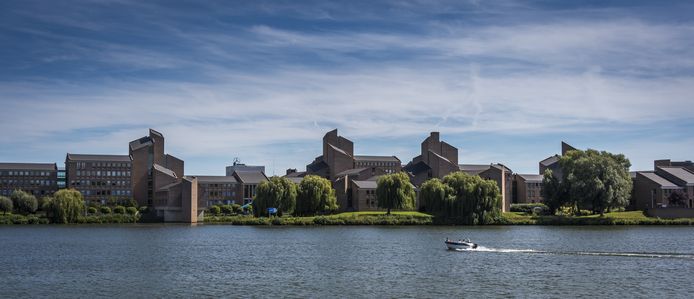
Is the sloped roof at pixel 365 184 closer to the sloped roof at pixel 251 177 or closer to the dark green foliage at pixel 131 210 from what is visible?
the sloped roof at pixel 251 177

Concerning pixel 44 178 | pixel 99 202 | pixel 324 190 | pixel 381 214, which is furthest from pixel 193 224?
pixel 44 178

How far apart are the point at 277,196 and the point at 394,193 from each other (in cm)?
1692

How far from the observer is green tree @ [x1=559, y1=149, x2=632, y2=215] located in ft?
354

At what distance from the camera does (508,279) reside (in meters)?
46.3

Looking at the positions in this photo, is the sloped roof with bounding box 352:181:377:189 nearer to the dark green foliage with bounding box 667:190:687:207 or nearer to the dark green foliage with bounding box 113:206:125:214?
the dark green foliage with bounding box 113:206:125:214

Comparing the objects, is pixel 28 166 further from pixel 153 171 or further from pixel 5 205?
pixel 5 205

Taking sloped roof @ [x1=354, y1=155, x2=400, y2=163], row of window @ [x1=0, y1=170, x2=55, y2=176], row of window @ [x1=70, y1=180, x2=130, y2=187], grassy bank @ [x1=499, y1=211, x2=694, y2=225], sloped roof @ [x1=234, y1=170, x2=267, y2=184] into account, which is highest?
sloped roof @ [x1=354, y1=155, x2=400, y2=163]

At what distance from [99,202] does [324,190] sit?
52814 mm

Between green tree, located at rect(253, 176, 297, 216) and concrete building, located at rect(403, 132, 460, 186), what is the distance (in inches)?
1351

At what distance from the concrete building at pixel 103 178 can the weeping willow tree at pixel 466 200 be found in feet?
223

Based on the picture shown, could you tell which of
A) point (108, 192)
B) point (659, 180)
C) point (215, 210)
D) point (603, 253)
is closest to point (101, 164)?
point (108, 192)

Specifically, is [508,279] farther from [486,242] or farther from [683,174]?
[683,174]

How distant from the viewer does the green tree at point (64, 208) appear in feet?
380

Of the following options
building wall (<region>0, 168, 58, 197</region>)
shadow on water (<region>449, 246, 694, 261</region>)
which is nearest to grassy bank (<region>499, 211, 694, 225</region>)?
shadow on water (<region>449, 246, 694, 261</region>)
